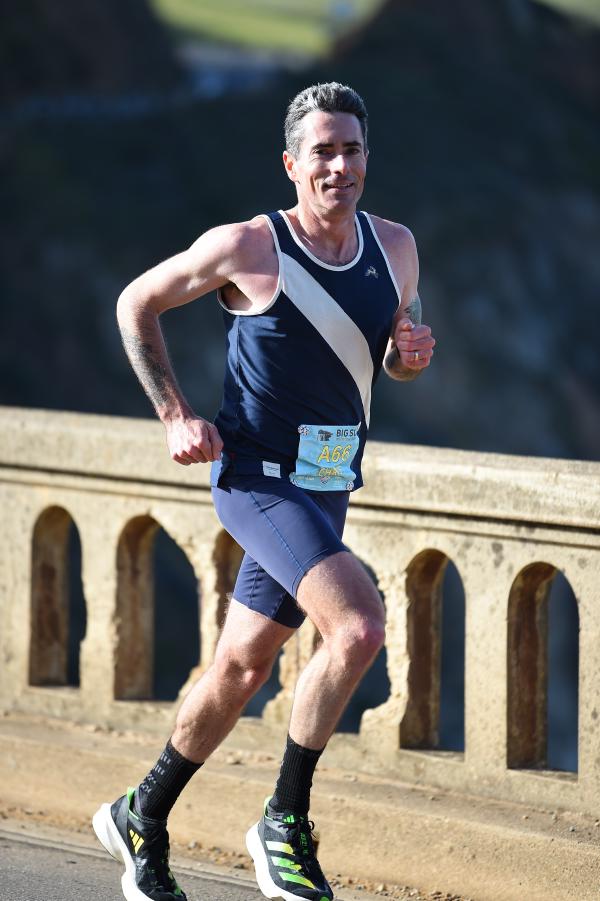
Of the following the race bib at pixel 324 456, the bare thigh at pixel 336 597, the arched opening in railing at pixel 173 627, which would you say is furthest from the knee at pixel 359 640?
the arched opening in railing at pixel 173 627

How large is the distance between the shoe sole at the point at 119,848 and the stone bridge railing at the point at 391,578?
990 millimetres

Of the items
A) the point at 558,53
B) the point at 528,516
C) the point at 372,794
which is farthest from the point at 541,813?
the point at 558,53

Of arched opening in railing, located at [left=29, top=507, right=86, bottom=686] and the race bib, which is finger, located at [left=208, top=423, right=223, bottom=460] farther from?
arched opening in railing, located at [left=29, top=507, right=86, bottom=686]

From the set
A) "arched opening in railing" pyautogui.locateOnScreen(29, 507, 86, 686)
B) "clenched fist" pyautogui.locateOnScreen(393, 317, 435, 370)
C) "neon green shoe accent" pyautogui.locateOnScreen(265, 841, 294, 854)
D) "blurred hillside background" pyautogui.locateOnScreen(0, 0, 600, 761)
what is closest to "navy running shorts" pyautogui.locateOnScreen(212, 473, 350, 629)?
"clenched fist" pyautogui.locateOnScreen(393, 317, 435, 370)

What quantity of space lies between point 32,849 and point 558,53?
50.9m

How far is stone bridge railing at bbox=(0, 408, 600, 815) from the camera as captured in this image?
4441 mm

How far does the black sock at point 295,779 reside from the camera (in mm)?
3840

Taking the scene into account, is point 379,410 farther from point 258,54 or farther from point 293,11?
point 293,11

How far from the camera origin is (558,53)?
52.8 metres

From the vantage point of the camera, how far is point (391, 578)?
4.81m

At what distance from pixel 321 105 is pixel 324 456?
858 millimetres

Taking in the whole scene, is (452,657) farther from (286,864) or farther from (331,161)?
(331,161)

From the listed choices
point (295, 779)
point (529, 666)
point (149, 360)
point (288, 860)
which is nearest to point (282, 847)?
point (288, 860)

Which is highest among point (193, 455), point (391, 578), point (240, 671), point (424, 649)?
point (193, 455)
